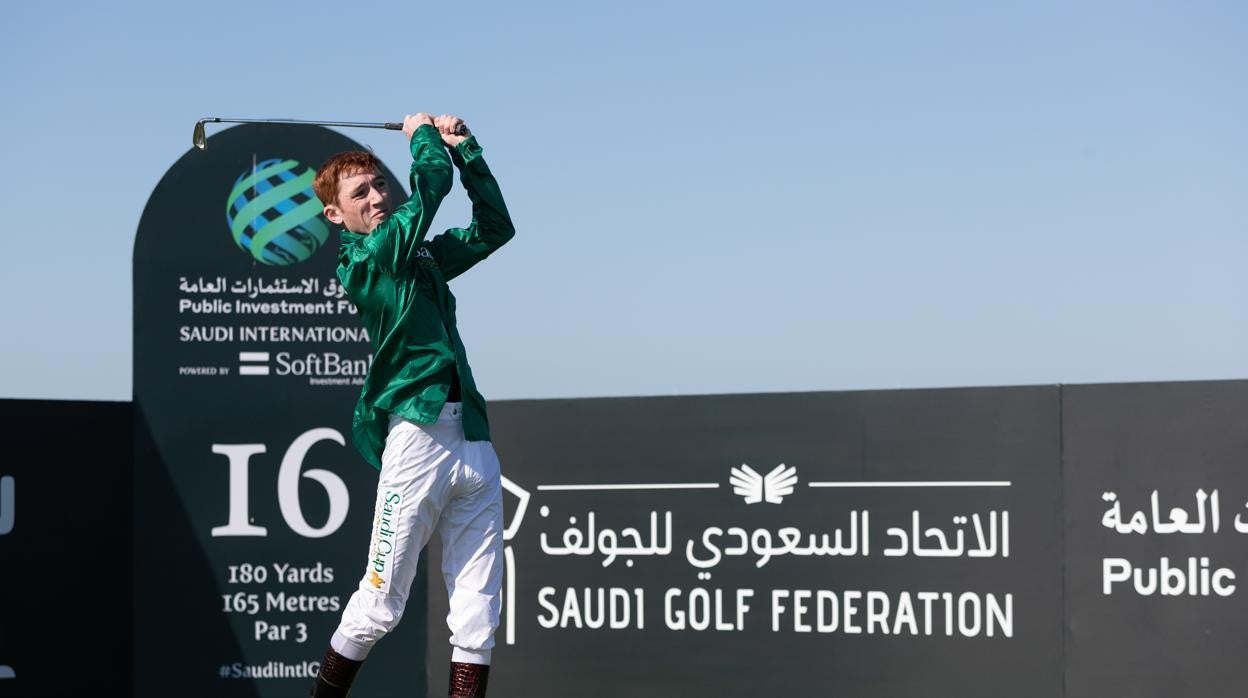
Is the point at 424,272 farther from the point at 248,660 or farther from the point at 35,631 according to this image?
the point at 35,631

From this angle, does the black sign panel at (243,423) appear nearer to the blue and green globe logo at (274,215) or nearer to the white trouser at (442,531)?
the blue and green globe logo at (274,215)

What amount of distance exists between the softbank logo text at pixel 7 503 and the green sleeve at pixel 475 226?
2.84m

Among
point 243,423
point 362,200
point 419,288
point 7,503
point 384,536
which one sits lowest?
point 384,536

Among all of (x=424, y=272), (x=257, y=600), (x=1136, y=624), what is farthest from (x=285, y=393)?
(x=1136, y=624)

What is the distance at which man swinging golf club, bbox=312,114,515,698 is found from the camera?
399cm

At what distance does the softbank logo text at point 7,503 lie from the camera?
20.0 ft

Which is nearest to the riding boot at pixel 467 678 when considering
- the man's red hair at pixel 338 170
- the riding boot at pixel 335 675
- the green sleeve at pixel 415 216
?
the riding boot at pixel 335 675

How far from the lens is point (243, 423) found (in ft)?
20.3

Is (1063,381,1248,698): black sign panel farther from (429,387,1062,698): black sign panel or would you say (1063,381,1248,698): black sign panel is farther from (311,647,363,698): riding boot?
(311,647,363,698): riding boot

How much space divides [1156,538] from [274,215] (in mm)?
3756

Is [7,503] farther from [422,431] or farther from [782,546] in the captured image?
[782,546]

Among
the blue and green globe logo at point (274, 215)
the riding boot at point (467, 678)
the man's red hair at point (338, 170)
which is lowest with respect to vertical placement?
the riding boot at point (467, 678)

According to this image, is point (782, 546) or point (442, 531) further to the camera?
point (782, 546)

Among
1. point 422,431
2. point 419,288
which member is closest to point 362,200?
point 419,288
